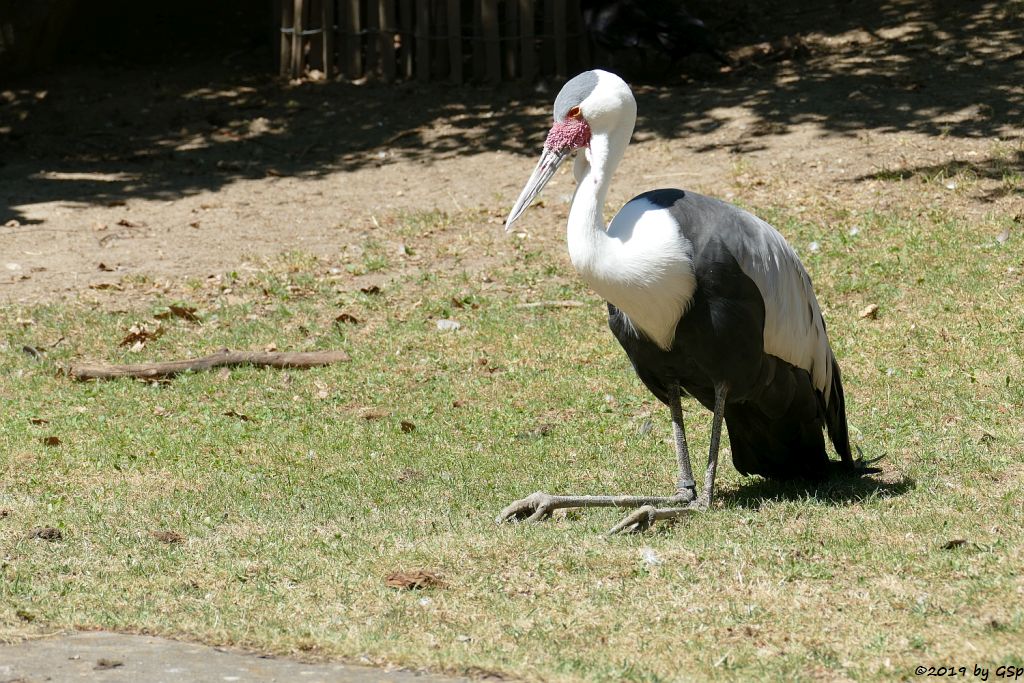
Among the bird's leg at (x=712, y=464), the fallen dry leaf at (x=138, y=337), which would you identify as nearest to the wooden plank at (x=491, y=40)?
the fallen dry leaf at (x=138, y=337)

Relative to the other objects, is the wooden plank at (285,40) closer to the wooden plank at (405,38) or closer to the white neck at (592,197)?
the wooden plank at (405,38)

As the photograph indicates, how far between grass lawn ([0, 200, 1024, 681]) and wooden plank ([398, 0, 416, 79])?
403 cm

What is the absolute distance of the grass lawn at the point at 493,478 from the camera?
441 centimetres

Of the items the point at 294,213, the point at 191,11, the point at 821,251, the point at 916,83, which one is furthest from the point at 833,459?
the point at 191,11

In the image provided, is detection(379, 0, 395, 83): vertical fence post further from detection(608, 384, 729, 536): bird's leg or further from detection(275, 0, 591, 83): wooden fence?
detection(608, 384, 729, 536): bird's leg

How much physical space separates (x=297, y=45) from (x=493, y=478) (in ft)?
31.2

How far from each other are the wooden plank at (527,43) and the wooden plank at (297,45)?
8.14 ft

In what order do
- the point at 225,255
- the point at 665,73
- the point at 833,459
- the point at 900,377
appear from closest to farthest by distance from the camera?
the point at 833,459, the point at 900,377, the point at 225,255, the point at 665,73

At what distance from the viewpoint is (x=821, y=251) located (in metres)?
9.79

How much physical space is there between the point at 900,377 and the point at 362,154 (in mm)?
6912

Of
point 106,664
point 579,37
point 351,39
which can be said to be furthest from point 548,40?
point 106,664

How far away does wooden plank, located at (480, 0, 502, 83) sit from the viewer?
14109mm

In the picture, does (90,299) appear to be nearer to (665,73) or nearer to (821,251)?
(821,251)

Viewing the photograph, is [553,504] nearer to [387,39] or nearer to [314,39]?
[387,39]
